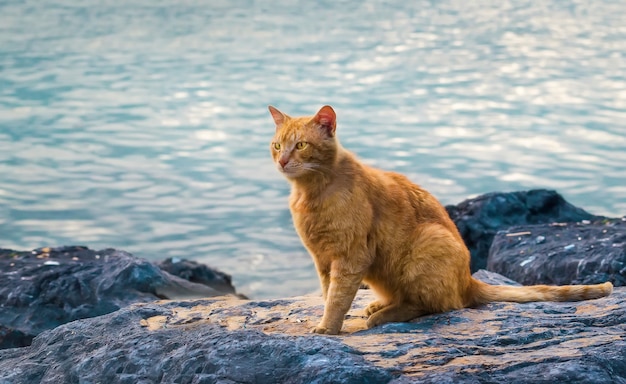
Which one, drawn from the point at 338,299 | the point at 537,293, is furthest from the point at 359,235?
the point at 537,293

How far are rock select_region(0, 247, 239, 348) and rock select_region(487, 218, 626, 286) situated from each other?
9.49 ft

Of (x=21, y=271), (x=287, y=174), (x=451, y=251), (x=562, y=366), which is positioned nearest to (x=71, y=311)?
(x=21, y=271)

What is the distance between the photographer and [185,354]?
4.96m

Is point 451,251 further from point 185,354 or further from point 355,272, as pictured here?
point 185,354

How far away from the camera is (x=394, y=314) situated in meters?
5.55

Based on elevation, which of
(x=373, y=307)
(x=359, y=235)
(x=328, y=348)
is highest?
(x=359, y=235)

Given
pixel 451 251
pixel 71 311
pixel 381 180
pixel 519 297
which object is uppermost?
pixel 381 180

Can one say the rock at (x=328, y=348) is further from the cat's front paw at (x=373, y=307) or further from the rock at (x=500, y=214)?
the rock at (x=500, y=214)

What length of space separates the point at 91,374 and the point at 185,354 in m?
0.60

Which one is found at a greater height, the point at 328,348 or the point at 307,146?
the point at 307,146

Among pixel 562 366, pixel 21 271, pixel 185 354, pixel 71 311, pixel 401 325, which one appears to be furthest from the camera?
pixel 21 271

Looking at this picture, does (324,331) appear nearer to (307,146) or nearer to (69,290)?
(307,146)

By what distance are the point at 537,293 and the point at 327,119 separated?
1.63 meters

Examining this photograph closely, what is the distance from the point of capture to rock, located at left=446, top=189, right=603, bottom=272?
962 cm
